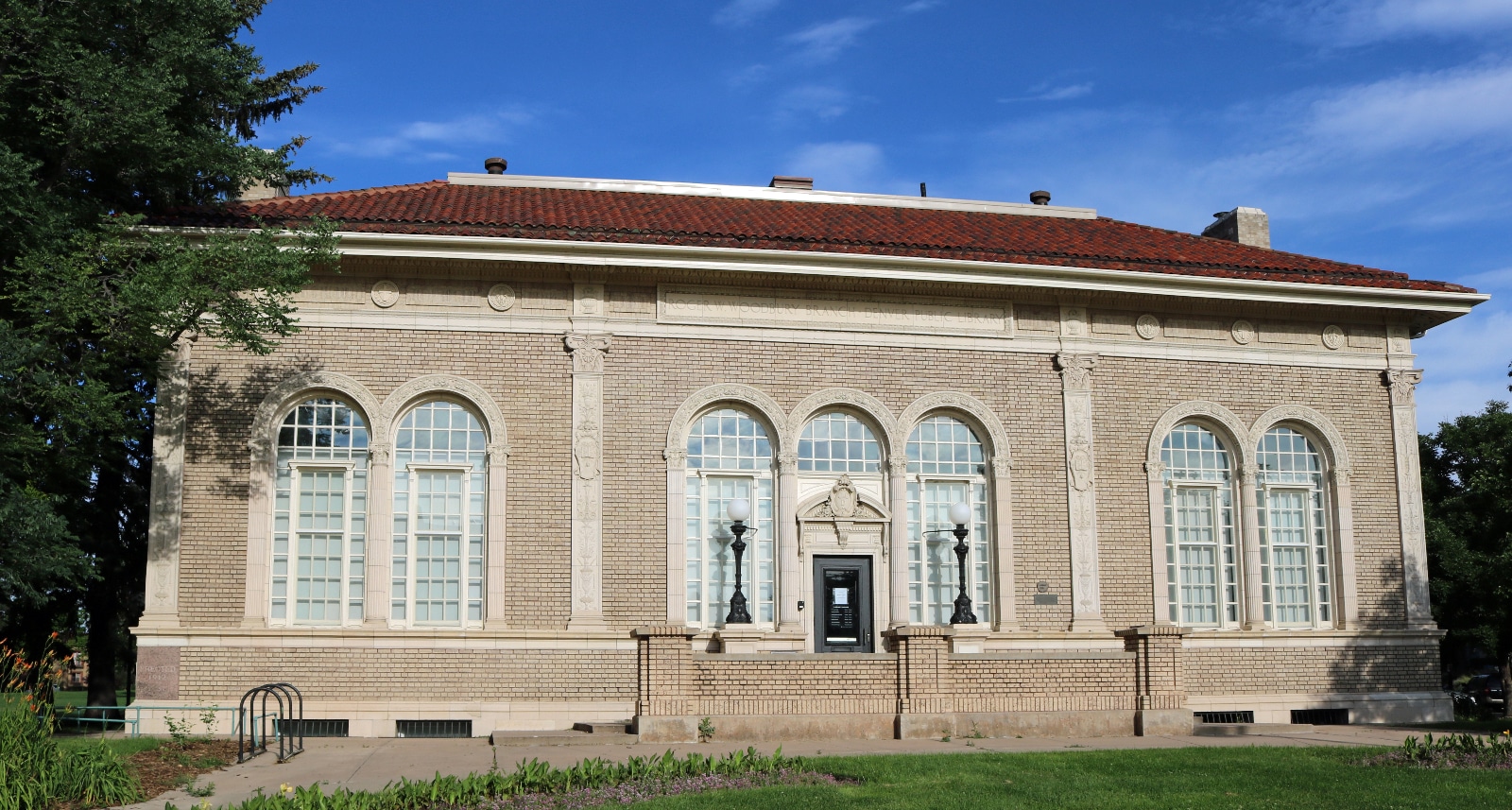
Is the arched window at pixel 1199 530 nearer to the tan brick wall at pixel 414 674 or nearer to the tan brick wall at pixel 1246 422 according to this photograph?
the tan brick wall at pixel 1246 422

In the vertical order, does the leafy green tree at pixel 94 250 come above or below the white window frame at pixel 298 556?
above

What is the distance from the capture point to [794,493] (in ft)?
66.7

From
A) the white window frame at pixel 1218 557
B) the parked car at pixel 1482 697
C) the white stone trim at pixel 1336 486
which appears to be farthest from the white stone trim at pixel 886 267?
the parked car at pixel 1482 697

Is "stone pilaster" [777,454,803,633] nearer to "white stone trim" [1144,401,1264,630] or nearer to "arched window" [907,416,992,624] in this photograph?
"arched window" [907,416,992,624]

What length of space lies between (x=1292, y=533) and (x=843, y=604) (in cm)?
775

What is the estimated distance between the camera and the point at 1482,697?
3281cm

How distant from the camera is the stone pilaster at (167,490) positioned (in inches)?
722

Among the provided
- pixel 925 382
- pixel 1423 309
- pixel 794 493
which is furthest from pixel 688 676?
pixel 1423 309

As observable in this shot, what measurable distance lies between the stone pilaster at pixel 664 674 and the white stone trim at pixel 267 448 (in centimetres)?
512

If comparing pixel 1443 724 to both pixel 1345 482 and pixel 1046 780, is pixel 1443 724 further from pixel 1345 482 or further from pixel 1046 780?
pixel 1046 780

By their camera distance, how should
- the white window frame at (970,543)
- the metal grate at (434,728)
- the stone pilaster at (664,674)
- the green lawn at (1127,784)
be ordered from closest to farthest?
the green lawn at (1127,784) → the stone pilaster at (664,674) → the metal grate at (434,728) → the white window frame at (970,543)

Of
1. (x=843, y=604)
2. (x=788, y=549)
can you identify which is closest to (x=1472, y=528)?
(x=843, y=604)

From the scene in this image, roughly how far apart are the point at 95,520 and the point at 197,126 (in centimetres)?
766

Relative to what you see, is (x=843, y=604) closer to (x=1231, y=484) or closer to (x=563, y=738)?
(x=563, y=738)
